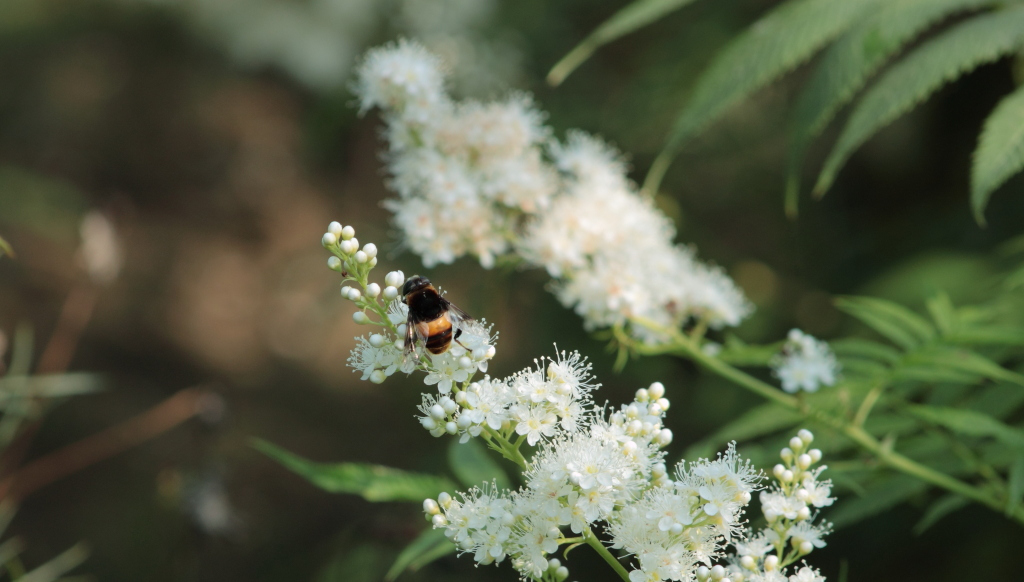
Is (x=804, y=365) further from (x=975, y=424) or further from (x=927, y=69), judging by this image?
(x=927, y=69)

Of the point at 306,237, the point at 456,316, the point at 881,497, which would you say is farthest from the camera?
the point at 306,237

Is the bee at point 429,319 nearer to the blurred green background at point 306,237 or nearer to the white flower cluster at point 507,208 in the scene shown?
the white flower cluster at point 507,208

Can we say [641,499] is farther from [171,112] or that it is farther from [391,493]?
[171,112]

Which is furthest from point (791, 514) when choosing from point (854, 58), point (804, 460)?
point (854, 58)

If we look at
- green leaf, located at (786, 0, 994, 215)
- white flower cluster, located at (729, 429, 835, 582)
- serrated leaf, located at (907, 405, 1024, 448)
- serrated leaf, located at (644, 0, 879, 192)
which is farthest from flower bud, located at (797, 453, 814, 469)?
serrated leaf, located at (644, 0, 879, 192)

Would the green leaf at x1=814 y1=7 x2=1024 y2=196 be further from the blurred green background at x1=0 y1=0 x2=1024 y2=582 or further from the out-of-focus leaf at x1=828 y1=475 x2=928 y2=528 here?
the blurred green background at x1=0 y1=0 x2=1024 y2=582

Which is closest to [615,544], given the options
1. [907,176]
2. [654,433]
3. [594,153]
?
[654,433]
